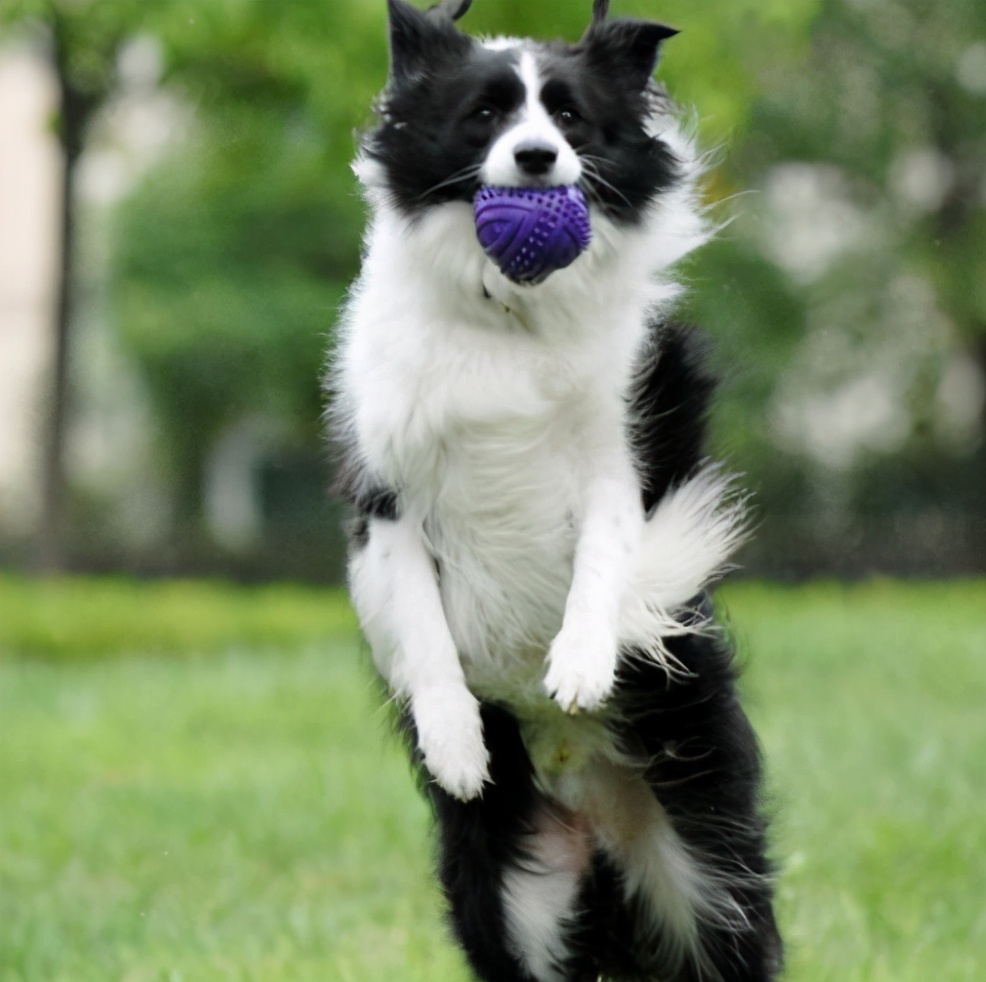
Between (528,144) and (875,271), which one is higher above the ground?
(528,144)

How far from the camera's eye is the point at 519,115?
315cm

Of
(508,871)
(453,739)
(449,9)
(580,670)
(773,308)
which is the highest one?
(449,9)

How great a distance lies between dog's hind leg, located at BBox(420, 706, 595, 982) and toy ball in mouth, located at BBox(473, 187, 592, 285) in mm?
996

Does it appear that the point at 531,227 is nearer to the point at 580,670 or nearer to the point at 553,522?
the point at 553,522

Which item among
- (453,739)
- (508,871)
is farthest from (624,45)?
(508,871)

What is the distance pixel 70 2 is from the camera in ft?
37.8

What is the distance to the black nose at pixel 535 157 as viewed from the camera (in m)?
3.06

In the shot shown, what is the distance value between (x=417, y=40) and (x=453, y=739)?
4.65 ft

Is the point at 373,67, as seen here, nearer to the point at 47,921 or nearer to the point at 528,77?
the point at 47,921

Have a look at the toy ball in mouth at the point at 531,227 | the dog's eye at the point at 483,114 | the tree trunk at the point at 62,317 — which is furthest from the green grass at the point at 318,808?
the tree trunk at the point at 62,317

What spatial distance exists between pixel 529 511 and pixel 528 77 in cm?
88

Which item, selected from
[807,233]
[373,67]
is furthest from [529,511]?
[807,233]

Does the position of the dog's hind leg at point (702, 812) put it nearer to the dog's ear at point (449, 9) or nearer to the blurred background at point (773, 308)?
the dog's ear at point (449, 9)

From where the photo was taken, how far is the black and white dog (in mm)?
3248
